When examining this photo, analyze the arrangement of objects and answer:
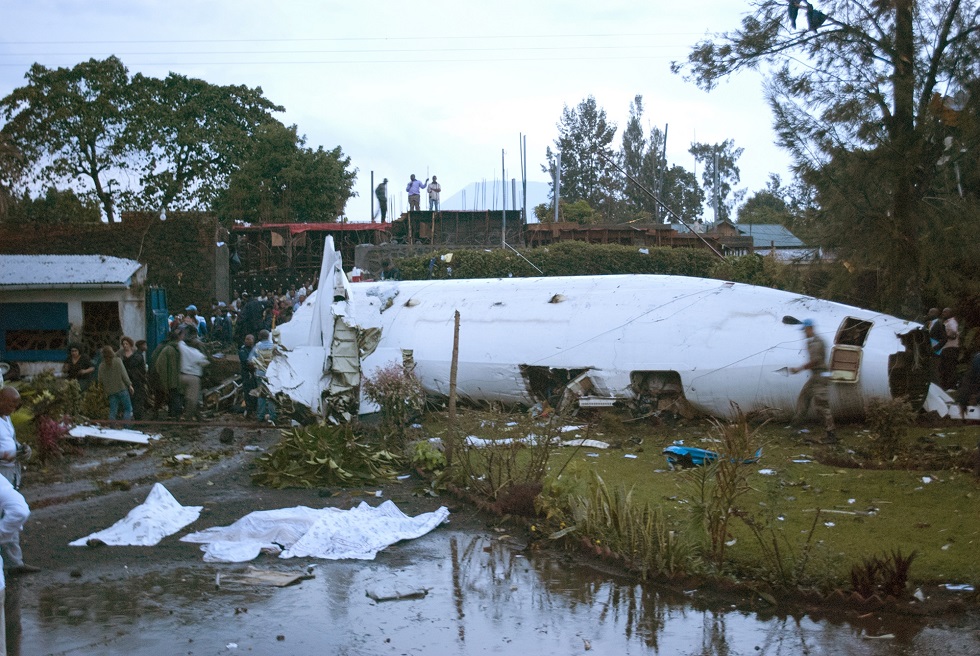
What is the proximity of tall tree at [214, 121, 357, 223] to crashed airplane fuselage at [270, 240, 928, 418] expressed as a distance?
23272mm

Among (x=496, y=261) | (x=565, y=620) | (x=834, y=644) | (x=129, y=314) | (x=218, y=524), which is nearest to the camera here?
(x=834, y=644)

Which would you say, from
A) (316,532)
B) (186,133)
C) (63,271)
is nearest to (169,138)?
(186,133)

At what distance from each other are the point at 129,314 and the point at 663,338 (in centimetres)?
1255

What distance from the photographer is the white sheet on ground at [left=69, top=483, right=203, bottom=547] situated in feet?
30.0

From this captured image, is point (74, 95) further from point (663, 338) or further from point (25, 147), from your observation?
point (663, 338)

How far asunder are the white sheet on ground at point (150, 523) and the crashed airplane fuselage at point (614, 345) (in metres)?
5.34

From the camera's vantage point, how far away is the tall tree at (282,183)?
133ft

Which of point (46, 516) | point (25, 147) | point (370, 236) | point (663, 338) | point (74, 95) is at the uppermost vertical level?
point (74, 95)

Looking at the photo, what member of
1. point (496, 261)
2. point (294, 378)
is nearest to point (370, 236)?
point (496, 261)

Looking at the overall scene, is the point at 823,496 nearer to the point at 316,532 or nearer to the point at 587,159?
the point at 316,532

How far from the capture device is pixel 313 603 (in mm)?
7320

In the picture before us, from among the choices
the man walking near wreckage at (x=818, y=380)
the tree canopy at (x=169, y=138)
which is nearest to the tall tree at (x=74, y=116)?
the tree canopy at (x=169, y=138)

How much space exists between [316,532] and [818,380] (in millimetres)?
7893

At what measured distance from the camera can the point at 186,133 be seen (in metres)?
37.7
